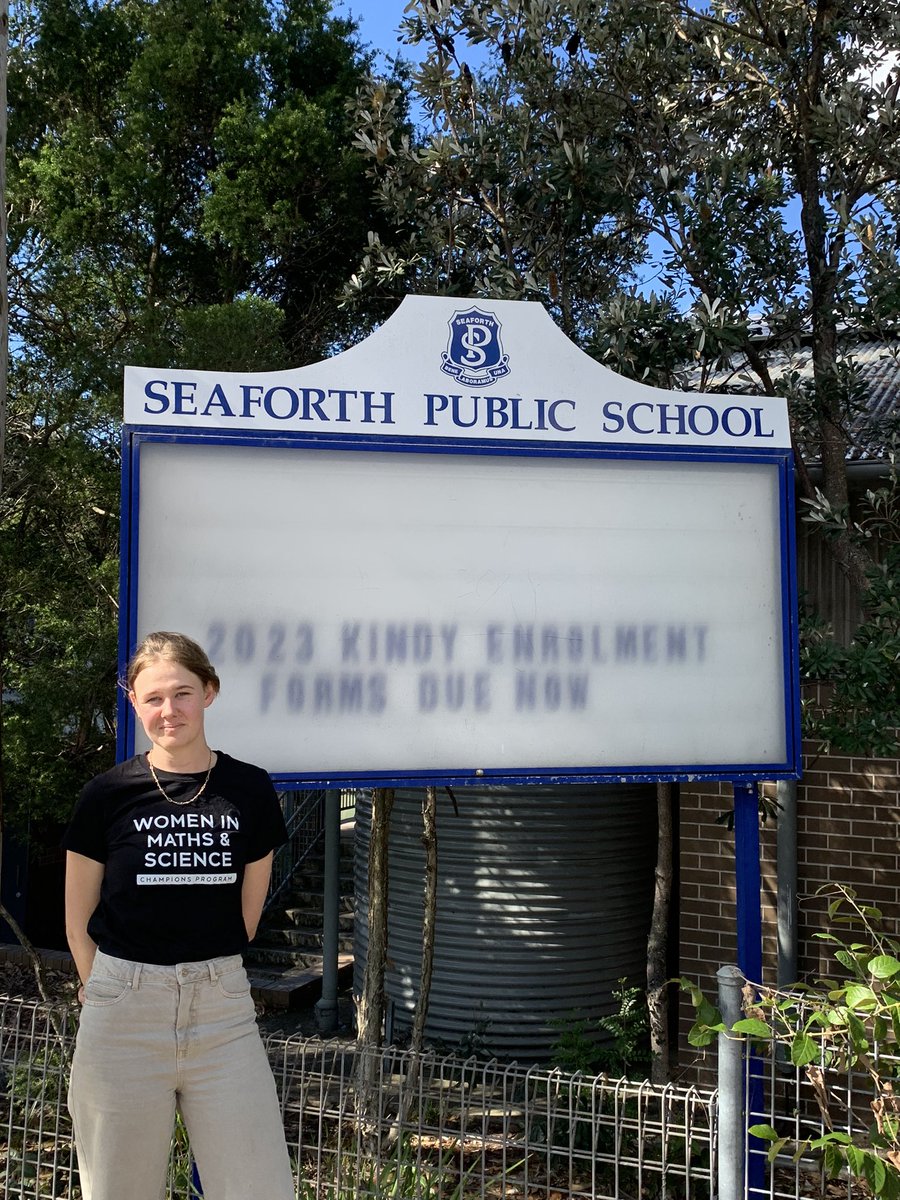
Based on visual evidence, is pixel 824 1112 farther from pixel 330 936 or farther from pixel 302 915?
pixel 302 915

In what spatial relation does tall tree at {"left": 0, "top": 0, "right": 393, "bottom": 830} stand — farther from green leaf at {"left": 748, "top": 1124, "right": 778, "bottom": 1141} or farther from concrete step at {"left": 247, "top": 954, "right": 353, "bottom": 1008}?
green leaf at {"left": 748, "top": 1124, "right": 778, "bottom": 1141}

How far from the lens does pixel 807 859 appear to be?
6.93 m

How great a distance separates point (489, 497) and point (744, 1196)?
238 cm

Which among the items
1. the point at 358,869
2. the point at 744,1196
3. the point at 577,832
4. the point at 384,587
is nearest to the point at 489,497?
the point at 384,587

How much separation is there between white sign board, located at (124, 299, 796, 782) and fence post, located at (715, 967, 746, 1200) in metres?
1.06

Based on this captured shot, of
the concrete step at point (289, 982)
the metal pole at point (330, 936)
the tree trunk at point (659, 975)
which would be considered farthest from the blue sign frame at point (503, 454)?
the concrete step at point (289, 982)

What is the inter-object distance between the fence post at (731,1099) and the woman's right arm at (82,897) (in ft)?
5.76

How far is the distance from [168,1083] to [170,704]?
99 cm

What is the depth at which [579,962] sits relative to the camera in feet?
25.6

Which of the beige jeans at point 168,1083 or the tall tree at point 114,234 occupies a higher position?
the tall tree at point 114,234

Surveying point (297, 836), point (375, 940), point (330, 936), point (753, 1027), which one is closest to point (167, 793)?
point (753, 1027)

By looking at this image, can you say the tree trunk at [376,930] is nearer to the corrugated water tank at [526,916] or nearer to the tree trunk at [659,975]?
the tree trunk at [659,975]

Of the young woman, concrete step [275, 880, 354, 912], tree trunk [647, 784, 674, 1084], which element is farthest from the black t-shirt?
concrete step [275, 880, 354, 912]

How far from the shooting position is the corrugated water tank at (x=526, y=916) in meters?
7.70
